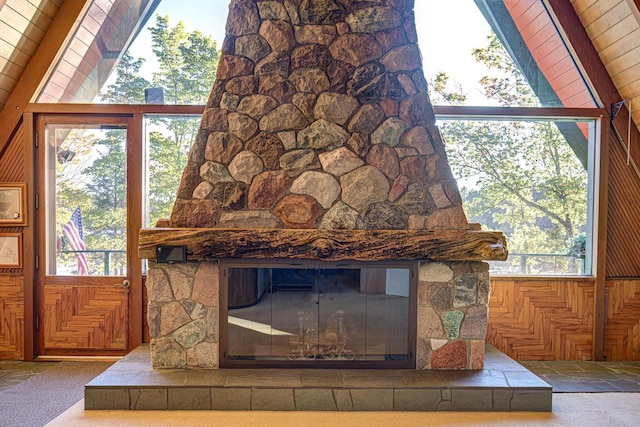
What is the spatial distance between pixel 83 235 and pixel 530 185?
4180mm

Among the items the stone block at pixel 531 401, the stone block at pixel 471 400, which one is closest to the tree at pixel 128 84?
the stone block at pixel 471 400

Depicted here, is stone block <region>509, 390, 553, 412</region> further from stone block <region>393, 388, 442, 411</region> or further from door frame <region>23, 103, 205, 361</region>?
door frame <region>23, 103, 205, 361</region>

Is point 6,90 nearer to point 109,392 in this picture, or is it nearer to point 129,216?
point 129,216

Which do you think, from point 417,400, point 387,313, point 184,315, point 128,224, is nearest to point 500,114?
point 387,313

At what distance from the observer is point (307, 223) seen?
305 centimetres

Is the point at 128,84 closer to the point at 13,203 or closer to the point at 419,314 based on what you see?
the point at 13,203

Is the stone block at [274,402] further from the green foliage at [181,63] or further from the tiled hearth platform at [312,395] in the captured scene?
the green foliage at [181,63]

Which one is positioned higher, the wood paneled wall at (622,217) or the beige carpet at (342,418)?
the wood paneled wall at (622,217)

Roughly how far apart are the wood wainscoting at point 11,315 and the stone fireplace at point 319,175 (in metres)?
1.69

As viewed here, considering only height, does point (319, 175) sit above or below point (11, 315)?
above

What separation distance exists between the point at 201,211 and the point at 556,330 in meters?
3.33

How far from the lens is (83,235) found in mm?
3902

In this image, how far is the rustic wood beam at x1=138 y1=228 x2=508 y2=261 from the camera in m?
2.91

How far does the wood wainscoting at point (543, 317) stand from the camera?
153 inches
